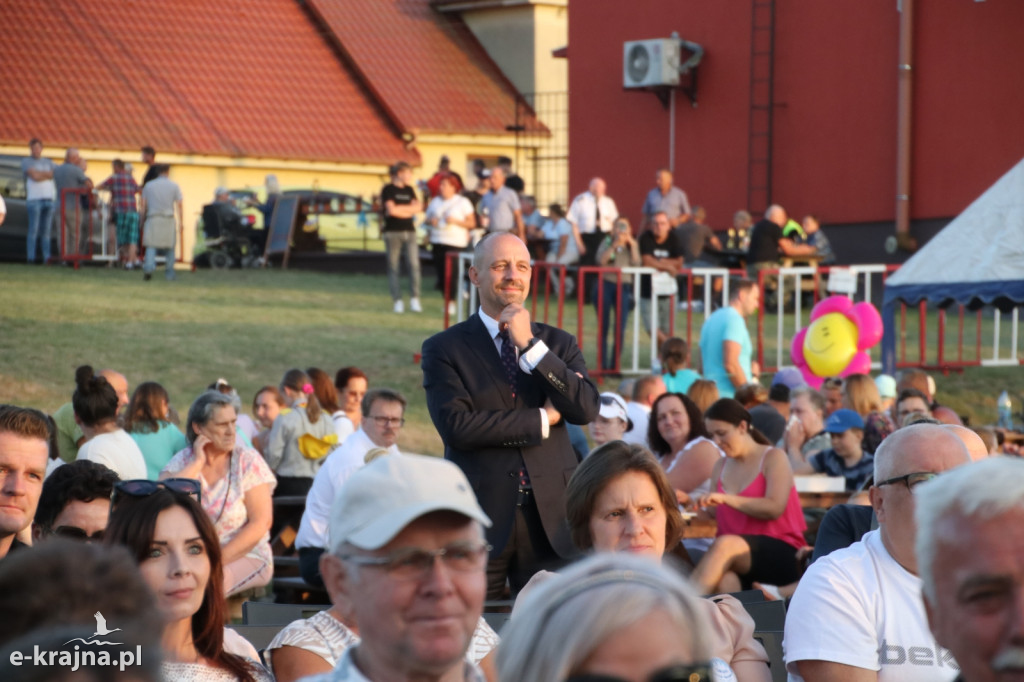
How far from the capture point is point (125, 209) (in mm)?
22109

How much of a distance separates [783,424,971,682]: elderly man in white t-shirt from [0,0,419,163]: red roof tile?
26687 mm

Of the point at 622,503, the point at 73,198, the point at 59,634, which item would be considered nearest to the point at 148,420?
the point at 622,503

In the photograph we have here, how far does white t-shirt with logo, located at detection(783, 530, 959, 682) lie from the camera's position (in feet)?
12.9

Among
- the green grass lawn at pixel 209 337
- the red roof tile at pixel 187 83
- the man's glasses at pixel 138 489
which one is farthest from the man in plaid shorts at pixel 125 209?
the man's glasses at pixel 138 489

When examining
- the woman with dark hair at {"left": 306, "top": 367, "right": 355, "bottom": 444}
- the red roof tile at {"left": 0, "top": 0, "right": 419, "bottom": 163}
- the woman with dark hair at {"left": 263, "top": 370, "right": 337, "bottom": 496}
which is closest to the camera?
the woman with dark hair at {"left": 263, "top": 370, "right": 337, "bottom": 496}

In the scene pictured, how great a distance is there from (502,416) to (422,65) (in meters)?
31.0

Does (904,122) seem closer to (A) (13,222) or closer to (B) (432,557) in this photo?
(A) (13,222)

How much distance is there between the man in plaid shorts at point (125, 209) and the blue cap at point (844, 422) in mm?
15198

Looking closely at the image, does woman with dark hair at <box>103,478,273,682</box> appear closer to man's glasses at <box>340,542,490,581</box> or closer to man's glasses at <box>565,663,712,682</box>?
man's glasses at <box>340,542,490,581</box>

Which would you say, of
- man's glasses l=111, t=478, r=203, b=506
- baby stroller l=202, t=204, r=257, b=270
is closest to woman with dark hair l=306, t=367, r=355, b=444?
man's glasses l=111, t=478, r=203, b=506

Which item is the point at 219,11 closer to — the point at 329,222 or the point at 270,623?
the point at 329,222

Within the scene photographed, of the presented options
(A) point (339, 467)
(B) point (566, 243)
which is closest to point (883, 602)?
(A) point (339, 467)

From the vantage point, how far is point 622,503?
4.53 m

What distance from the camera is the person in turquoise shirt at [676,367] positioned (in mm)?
12102
